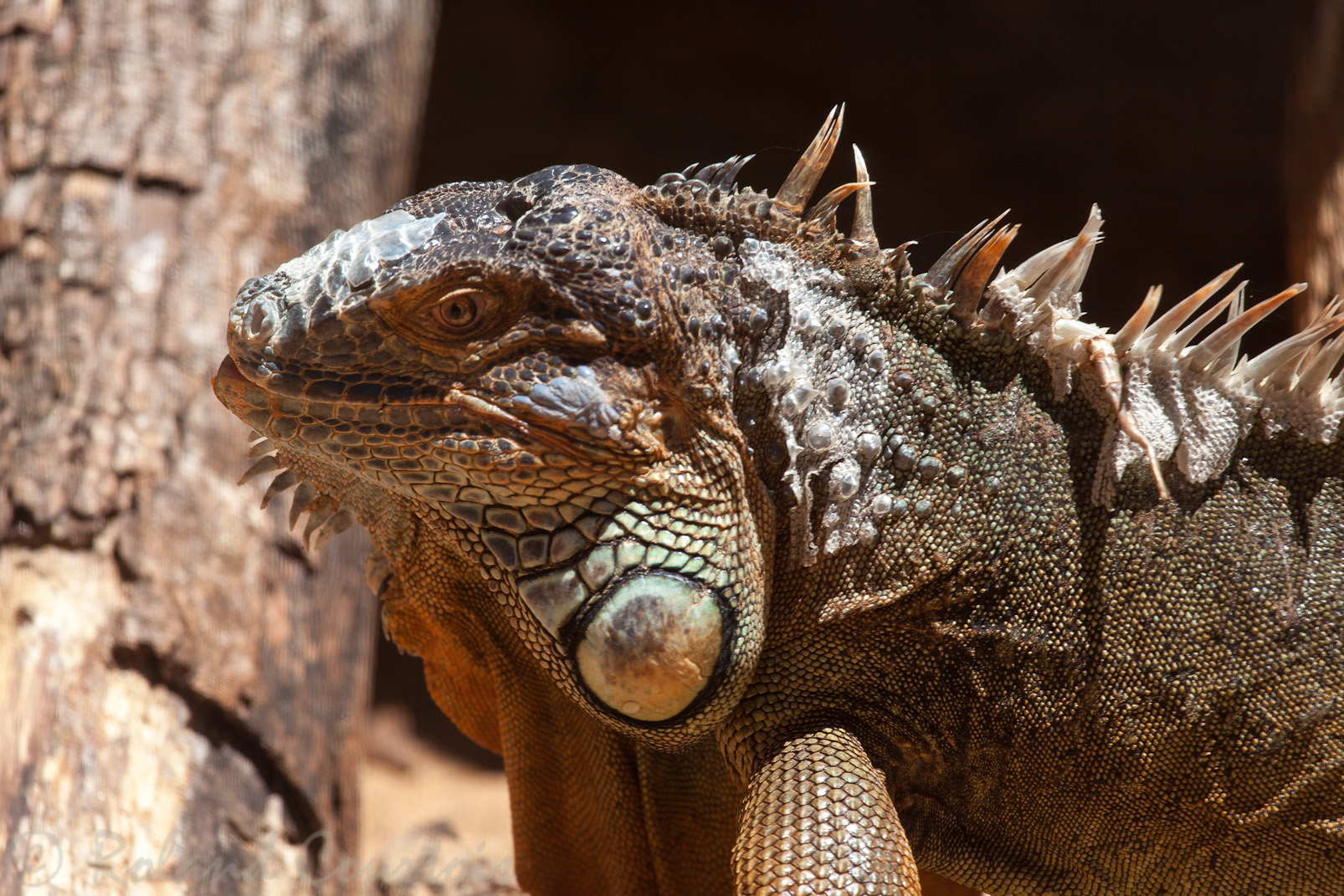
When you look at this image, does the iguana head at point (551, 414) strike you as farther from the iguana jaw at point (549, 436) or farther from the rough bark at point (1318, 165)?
the rough bark at point (1318, 165)

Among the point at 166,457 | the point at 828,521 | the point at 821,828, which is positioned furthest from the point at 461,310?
the point at 166,457

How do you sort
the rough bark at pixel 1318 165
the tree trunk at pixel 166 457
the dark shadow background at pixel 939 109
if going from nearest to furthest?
the tree trunk at pixel 166 457, the rough bark at pixel 1318 165, the dark shadow background at pixel 939 109

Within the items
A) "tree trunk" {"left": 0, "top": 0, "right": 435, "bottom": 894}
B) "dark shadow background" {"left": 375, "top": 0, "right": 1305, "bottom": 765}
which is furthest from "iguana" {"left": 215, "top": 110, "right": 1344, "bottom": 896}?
"dark shadow background" {"left": 375, "top": 0, "right": 1305, "bottom": 765}

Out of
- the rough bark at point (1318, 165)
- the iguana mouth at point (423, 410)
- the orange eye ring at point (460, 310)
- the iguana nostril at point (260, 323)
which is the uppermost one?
the rough bark at point (1318, 165)

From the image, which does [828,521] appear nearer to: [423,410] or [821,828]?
[821,828]

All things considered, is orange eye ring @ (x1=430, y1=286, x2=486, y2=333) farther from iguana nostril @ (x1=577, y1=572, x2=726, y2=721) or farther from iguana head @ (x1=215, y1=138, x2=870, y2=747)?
iguana nostril @ (x1=577, y1=572, x2=726, y2=721)

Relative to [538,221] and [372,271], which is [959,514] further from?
[372,271]

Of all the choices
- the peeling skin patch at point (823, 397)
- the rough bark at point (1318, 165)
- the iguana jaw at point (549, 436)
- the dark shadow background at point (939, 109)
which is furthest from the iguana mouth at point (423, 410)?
the dark shadow background at point (939, 109)
